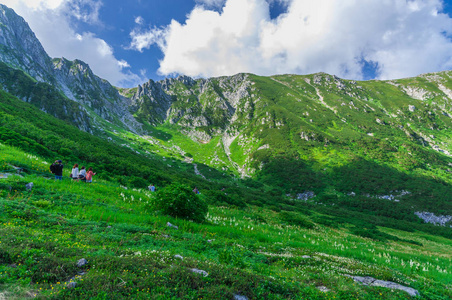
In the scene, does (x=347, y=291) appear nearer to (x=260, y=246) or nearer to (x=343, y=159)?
(x=260, y=246)

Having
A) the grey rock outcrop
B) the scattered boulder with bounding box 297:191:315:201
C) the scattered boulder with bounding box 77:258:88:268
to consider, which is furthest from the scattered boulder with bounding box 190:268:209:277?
the grey rock outcrop

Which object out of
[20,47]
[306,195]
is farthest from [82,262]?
[20,47]

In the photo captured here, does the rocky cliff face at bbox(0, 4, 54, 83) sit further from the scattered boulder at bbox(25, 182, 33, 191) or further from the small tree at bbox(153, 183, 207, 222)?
the small tree at bbox(153, 183, 207, 222)

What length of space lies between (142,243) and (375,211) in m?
102

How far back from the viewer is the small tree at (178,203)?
1234cm

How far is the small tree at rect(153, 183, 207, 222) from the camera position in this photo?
1234cm

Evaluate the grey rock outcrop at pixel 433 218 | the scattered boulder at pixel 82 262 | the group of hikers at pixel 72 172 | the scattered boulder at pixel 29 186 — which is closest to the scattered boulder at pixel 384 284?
the scattered boulder at pixel 82 262

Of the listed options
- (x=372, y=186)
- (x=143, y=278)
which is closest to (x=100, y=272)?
(x=143, y=278)

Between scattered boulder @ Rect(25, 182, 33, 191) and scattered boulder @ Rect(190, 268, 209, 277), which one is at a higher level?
scattered boulder @ Rect(190, 268, 209, 277)

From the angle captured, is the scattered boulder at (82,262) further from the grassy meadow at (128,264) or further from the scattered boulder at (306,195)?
the scattered boulder at (306,195)

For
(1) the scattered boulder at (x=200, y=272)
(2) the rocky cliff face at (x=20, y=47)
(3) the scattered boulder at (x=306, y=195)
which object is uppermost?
(2) the rocky cliff face at (x=20, y=47)

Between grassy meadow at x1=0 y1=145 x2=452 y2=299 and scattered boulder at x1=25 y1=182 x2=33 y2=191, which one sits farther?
scattered boulder at x1=25 y1=182 x2=33 y2=191

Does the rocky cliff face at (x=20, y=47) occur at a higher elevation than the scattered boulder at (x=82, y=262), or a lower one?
higher

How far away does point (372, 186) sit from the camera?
10169 centimetres
